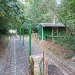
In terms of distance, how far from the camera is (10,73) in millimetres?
4453

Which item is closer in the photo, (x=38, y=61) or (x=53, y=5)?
(x=38, y=61)

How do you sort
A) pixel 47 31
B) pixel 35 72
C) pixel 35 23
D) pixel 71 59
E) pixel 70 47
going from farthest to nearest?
pixel 35 23 → pixel 47 31 → pixel 70 47 → pixel 71 59 → pixel 35 72

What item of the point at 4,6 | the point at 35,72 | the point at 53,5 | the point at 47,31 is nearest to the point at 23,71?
the point at 35,72

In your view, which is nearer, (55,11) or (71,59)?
(71,59)

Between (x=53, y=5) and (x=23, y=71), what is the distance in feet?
26.1

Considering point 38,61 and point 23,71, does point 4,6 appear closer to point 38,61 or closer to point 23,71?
point 38,61

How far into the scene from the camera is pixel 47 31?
15234 millimetres

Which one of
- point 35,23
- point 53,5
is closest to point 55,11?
point 53,5

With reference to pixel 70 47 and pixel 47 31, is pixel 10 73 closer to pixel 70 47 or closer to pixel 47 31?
pixel 70 47

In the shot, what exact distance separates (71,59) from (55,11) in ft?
17.7

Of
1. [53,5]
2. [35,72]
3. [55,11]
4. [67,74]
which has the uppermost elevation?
[53,5]

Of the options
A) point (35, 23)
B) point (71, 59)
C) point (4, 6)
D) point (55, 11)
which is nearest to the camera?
point (4, 6)

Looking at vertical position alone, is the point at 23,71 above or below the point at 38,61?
below

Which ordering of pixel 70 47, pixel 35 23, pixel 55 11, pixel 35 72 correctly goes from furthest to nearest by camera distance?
pixel 35 23
pixel 55 11
pixel 70 47
pixel 35 72
